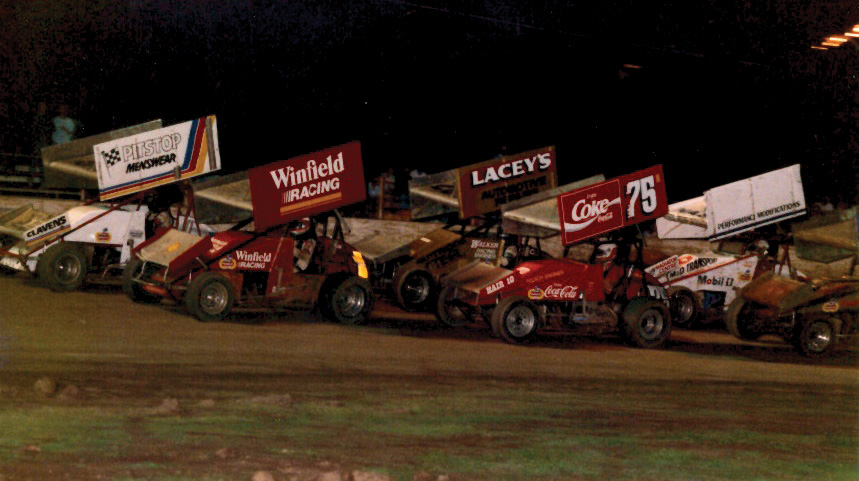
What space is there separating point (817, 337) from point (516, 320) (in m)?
5.41

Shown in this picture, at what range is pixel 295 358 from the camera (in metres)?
9.54

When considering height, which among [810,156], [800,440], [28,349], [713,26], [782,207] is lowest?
[800,440]

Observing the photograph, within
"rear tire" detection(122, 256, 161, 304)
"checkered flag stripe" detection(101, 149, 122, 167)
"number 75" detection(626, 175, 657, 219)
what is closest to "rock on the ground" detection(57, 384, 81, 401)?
"rear tire" detection(122, 256, 161, 304)

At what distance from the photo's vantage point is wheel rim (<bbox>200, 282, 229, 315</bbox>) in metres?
11.9

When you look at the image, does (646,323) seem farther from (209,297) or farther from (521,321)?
(209,297)

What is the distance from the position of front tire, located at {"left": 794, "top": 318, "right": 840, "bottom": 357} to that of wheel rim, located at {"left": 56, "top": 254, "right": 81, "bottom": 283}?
11934 millimetres

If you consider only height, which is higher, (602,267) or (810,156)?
(810,156)

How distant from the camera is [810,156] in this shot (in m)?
26.3

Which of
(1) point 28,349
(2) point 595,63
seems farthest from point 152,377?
(2) point 595,63

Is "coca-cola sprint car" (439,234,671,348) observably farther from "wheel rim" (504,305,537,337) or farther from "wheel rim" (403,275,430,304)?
"wheel rim" (403,275,430,304)

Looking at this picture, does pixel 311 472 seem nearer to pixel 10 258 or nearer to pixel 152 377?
pixel 152 377

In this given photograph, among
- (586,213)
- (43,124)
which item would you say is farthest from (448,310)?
(43,124)

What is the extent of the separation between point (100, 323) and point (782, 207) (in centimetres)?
1128

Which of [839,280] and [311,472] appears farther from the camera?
[839,280]
